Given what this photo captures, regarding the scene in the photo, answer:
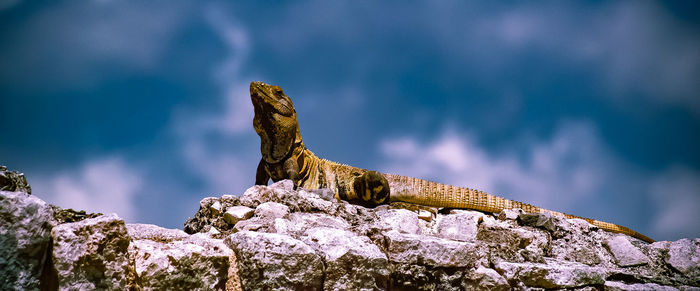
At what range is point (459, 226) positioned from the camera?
447 centimetres

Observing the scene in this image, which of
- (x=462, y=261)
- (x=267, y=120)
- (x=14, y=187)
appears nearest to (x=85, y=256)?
(x=14, y=187)

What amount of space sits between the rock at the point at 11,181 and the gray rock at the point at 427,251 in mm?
2137

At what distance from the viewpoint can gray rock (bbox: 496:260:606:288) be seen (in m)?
3.37

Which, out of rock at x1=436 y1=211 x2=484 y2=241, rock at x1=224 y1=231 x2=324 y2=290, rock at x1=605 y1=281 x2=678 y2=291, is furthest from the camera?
rock at x1=436 y1=211 x2=484 y2=241

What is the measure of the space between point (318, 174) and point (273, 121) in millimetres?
1265

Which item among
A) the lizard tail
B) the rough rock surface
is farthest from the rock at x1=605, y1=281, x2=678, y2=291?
the lizard tail

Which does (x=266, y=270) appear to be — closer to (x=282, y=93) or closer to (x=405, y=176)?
(x=282, y=93)

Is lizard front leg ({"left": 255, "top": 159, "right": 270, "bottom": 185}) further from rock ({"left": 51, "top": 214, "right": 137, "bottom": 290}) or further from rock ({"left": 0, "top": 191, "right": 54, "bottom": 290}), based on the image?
rock ({"left": 0, "top": 191, "right": 54, "bottom": 290})

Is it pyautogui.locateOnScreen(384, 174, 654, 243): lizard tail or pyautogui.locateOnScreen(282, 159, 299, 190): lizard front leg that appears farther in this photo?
pyautogui.locateOnScreen(384, 174, 654, 243): lizard tail

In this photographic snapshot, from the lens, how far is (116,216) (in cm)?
249

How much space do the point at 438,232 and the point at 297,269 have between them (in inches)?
81.2

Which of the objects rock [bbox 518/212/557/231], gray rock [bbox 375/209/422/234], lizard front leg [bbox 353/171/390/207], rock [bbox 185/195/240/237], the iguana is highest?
the iguana

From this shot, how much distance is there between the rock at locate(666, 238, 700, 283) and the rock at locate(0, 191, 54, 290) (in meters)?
4.62

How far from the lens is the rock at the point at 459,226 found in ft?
14.2
